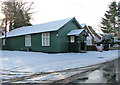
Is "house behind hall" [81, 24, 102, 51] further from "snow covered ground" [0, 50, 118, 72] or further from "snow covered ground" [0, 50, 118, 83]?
"snow covered ground" [0, 50, 118, 83]

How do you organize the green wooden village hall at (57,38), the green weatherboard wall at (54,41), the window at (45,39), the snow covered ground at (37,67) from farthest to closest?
1. the window at (45,39)
2. the green wooden village hall at (57,38)
3. the green weatherboard wall at (54,41)
4. the snow covered ground at (37,67)

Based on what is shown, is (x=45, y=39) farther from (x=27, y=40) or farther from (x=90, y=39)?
(x=90, y=39)

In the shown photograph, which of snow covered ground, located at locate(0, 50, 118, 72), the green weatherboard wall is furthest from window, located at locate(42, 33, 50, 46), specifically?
snow covered ground, located at locate(0, 50, 118, 72)

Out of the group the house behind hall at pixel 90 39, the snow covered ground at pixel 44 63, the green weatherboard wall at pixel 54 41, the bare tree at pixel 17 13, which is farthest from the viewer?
the bare tree at pixel 17 13

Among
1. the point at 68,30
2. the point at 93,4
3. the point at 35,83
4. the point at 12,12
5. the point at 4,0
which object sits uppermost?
the point at 4,0

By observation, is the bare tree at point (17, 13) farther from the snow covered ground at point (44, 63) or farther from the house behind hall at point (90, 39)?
the snow covered ground at point (44, 63)

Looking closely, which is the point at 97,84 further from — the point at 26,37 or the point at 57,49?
the point at 26,37

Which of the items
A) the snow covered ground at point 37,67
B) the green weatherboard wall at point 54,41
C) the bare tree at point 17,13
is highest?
the bare tree at point 17,13

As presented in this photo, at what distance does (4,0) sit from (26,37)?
14.7m

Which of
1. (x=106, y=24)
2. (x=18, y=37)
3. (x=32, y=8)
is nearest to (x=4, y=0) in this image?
(x=32, y=8)

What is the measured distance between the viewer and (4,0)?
2747 centimetres

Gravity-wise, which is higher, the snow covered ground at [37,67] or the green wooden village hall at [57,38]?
the green wooden village hall at [57,38]

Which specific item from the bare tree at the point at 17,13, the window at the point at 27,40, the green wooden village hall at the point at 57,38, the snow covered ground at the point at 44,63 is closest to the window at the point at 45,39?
the green wooden village hall at the point at 57,38


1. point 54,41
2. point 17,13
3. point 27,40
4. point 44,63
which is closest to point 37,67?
point 44,63
